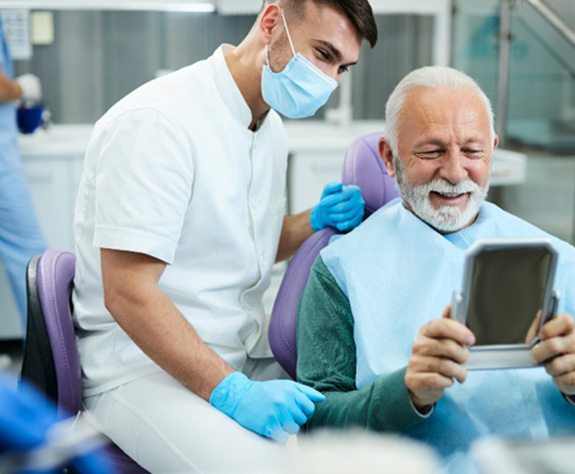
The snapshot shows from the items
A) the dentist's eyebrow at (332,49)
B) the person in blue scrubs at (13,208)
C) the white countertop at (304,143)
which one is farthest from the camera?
the white countertop at (304,143)

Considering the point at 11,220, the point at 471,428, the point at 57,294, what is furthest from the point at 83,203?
the point at 11,220

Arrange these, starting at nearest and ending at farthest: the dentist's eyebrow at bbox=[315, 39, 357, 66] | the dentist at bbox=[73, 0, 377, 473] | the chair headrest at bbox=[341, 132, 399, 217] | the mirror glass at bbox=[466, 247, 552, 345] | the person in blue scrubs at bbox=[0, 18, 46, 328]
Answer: the mirror glass at bbox=[466, 247, 552, 345] → the dentist at bbox=[73, 0, 377, 473] → the dentist's eyebrow at bbox=[315, 39, 357, 66] → the chair headrest at bbox=[341, 132, 399, 217] → the person in blue scrubs at bbox=[0, 18, 46, 328]

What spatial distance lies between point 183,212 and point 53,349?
1.17ft

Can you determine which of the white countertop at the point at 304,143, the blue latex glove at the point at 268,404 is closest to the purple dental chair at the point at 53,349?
the blue latex glove at the point at 268,404

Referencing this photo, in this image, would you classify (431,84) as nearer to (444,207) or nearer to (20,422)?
(444,207)

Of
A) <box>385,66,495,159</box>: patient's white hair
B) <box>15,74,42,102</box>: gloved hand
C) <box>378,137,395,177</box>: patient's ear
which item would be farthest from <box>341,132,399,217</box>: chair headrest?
<box>15,74,42,102</box>: gloved hand

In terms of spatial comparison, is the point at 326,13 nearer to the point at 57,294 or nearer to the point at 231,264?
the point at 231,264

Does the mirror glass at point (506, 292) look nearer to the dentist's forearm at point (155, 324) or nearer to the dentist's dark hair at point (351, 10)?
the dentist's forearm at point (155, 324)

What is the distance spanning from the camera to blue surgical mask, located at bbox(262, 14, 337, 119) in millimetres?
1784

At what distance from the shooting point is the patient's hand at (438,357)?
1.15 meters

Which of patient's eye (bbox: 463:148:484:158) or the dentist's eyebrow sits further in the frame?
the dentist's eyebrow

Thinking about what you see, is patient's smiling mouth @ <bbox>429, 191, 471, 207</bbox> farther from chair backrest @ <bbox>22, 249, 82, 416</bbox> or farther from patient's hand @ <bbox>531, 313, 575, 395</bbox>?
chair backrest @ <bbox>22, 249, 82, 416</bbox>

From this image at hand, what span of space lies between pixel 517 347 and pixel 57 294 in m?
0.91

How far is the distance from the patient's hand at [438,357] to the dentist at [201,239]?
0.27m
